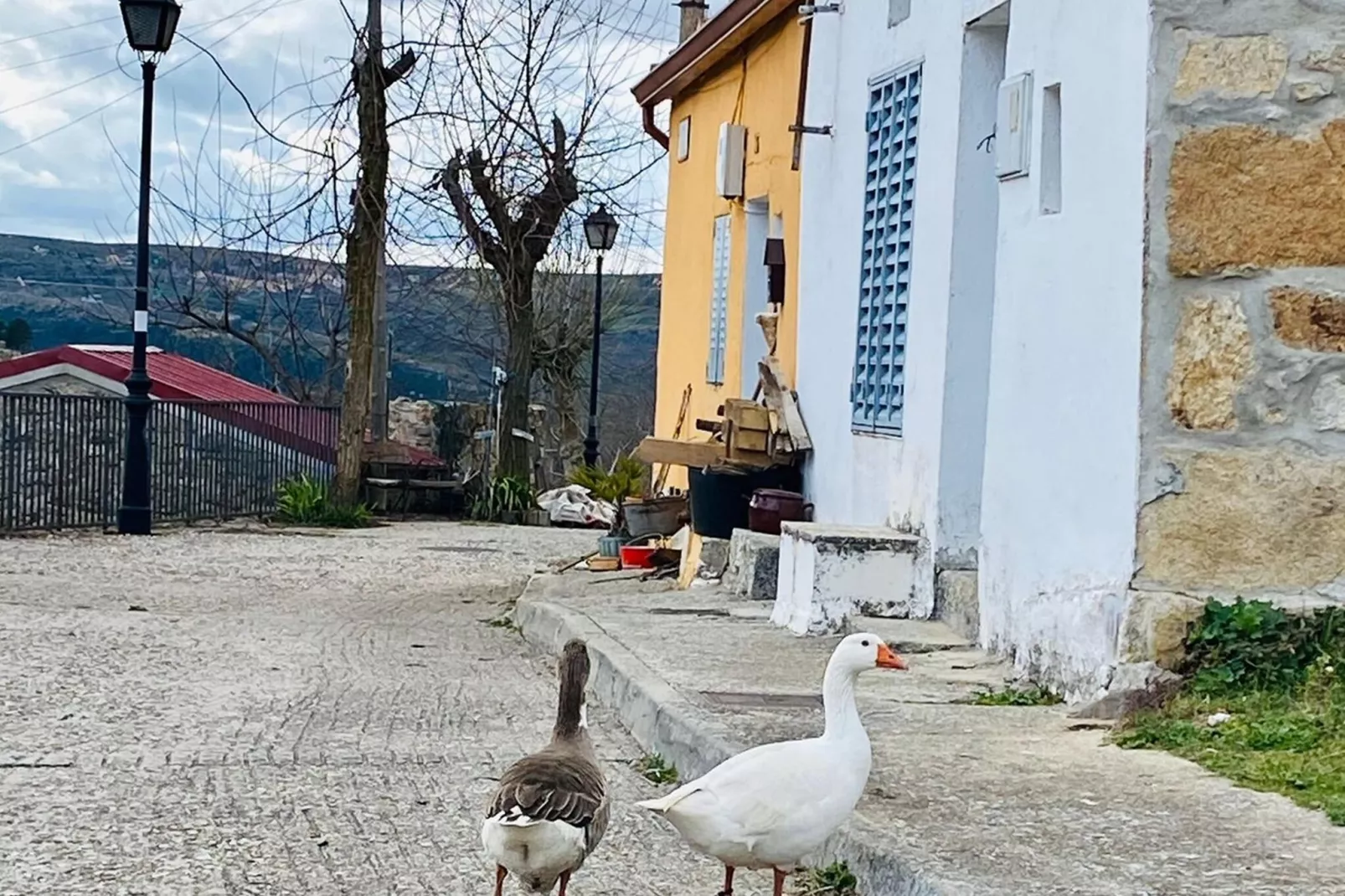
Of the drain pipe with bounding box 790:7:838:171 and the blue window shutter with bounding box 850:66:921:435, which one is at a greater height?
the drain pipe with bounding box 790:7:838:171

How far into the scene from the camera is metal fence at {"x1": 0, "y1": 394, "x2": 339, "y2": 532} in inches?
726

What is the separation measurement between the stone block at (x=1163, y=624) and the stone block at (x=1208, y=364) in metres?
0.64

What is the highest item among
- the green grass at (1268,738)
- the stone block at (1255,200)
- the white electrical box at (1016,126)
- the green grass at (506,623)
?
the white electrical box at (1016,126)

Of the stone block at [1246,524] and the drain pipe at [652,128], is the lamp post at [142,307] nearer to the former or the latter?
the drain pipe at [652,128]

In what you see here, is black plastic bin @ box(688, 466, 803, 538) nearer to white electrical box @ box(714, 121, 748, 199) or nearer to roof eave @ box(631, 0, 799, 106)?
white electrical box @ box(714, 121, 748, 199)

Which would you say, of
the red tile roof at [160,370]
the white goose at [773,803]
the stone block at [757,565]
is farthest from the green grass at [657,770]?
the red tile roof at [160,370]

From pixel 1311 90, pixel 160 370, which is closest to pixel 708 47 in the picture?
pixel 1311 90

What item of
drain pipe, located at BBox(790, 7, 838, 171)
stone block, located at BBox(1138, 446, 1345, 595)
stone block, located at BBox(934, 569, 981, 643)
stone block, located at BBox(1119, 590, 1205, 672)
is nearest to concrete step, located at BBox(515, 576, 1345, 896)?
stone block, located at BBox(934, 569, 981, 643)

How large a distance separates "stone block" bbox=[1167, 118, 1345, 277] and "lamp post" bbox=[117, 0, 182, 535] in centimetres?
1357

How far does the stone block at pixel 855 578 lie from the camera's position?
972cm

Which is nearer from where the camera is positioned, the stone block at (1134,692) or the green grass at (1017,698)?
the stone block at (1134,692)

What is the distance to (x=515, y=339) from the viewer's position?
90.2ft

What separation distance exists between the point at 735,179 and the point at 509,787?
34.1 ft

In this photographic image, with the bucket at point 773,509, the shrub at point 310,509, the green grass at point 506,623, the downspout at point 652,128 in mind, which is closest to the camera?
the bucket at point 773,509
